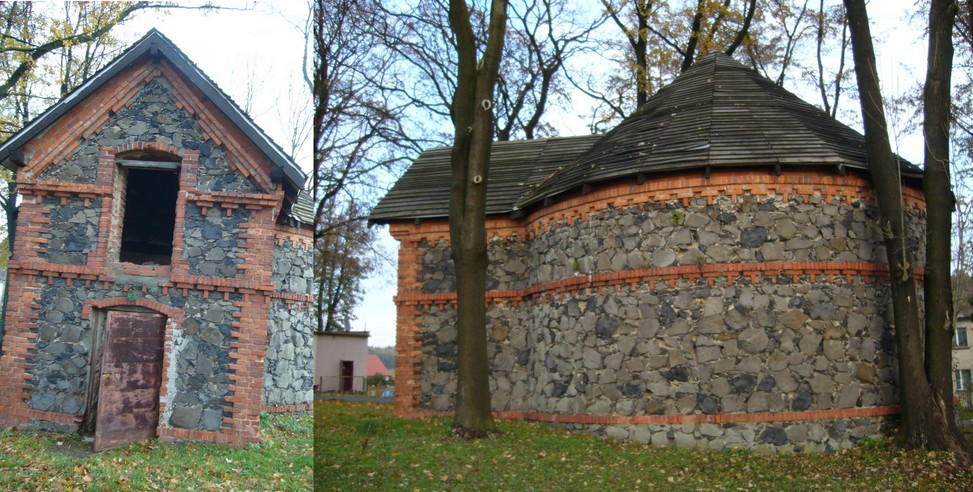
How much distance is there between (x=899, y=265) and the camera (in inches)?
350

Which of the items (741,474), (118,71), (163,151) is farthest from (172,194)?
(741,474)

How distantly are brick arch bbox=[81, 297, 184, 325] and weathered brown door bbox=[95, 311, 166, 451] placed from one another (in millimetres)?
52

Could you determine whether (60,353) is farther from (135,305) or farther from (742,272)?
(742,272)

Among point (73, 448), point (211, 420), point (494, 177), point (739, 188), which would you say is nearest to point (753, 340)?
point (739, 188)

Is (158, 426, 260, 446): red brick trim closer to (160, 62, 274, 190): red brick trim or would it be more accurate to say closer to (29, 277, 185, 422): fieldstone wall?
(29, 277, 185, 422): fieldstone wall

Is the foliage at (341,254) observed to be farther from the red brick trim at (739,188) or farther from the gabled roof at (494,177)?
the red brick trim at (739,188)

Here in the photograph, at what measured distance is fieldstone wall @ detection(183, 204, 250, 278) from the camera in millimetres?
5664

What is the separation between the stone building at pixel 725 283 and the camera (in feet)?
29.5

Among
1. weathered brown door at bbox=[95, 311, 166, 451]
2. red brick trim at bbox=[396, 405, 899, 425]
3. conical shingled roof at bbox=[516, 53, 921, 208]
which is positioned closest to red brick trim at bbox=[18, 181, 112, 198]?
weathered brown door at bbox=[95, 311, 166, 451]

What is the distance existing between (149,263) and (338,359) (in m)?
5.60

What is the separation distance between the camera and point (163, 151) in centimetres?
576

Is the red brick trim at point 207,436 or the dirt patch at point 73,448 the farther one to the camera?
the red brick trim at point 207,436

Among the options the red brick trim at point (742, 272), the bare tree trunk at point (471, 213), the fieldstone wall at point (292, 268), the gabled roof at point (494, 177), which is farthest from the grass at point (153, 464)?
the gabled roof at point (494, 177)

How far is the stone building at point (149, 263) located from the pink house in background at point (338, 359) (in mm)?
4287
